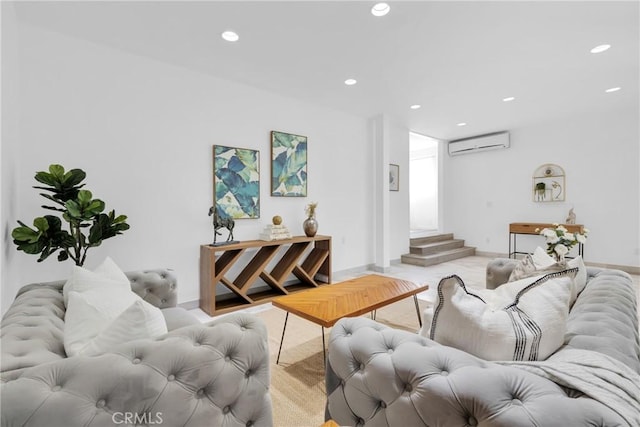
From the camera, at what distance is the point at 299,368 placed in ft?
6.82

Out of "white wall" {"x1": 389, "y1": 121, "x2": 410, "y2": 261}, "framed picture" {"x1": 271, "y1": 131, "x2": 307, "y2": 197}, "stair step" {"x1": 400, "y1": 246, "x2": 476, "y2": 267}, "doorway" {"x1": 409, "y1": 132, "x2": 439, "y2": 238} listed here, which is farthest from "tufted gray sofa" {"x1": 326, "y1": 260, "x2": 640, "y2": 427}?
"doorway" {"x1": 409, "y1": 132, "x2": 439, "y2": 238}

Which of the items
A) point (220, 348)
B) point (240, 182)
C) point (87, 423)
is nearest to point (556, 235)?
point (220, 348)

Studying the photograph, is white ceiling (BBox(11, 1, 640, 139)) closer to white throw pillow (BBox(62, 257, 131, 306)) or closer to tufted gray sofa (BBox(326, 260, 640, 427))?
white throw pillow (BBox(62, 257, 131, 306))

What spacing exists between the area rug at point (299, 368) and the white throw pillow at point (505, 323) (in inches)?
41.1

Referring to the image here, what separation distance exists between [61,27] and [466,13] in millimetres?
3403

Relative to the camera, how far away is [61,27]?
98.0 inches

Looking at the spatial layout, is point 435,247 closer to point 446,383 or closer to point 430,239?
point 430,239

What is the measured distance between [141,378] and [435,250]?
6005mm

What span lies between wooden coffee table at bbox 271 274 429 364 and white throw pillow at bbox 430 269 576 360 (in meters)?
0.97

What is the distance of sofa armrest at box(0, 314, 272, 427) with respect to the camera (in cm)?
70

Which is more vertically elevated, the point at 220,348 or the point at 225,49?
the point at 225,49

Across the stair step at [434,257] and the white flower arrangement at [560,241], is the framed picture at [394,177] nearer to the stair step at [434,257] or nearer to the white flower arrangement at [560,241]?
the stair step at [434,257]

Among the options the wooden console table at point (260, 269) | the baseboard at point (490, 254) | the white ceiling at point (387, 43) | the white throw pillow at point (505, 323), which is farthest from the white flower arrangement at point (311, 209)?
the baseboard at point (490, 254)

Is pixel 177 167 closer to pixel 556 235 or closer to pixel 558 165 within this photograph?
pixel 556 235
